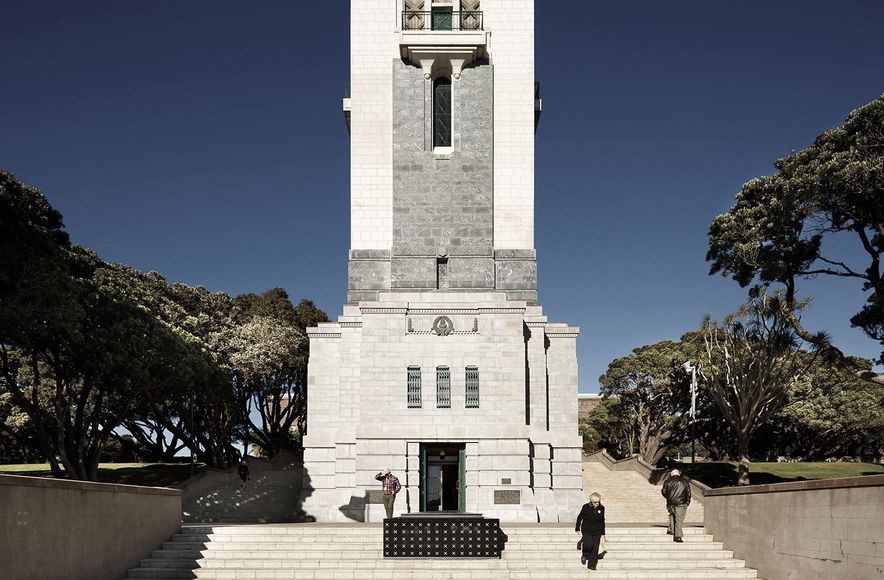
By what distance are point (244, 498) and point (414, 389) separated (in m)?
13.2

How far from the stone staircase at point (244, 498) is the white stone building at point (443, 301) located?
16.6 feet

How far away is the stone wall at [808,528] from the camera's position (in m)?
17.6

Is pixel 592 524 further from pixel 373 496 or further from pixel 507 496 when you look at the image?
pixel 373 496

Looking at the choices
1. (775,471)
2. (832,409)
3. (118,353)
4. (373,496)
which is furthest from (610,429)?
(118,353)

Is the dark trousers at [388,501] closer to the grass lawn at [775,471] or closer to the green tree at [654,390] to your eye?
the grass lawn at [775,471]

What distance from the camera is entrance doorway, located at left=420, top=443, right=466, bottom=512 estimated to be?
3516 cm

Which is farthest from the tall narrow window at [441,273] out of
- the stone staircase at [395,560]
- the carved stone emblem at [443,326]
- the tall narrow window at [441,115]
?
the stone staircase at [395,560]

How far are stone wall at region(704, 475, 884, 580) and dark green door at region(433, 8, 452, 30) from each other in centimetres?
2396

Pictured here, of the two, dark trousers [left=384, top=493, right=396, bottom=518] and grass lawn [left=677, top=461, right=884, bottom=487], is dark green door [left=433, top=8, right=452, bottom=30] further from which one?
grass lawn [left=677, top=461, right=884, bottom=487]

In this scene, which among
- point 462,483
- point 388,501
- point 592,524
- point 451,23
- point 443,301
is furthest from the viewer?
point 451,23

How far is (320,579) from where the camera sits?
73.9 ft

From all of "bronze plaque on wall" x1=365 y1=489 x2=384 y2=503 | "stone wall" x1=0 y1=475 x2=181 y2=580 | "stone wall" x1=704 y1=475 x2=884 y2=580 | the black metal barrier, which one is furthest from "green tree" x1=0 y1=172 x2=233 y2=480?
"stone wall" x1=704 y1=475 x2=884 y2=580

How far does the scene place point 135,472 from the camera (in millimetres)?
53312

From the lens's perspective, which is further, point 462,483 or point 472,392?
point 472,392
